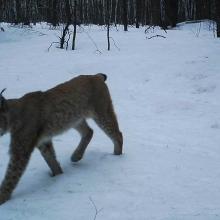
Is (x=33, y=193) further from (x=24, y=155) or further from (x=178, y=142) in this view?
(x=178, y=142)

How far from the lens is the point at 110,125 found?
699 cm

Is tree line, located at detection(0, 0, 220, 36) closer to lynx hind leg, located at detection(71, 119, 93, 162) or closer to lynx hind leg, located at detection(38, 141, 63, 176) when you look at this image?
lynx hind leg, located at detection(71, 119, 93, 162)

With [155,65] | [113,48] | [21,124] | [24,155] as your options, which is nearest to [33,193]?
[24,155]

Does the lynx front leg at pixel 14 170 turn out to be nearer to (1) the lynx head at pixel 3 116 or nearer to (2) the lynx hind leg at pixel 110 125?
(1) the lynx head at pixel 3 116

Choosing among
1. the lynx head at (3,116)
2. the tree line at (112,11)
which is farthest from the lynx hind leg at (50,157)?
the tree line at (112,11)

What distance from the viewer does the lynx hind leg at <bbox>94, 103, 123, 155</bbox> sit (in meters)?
6.90

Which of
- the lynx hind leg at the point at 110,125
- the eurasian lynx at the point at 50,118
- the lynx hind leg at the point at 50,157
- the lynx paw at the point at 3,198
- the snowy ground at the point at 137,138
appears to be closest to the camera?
the snowy ground at the point at 137,138

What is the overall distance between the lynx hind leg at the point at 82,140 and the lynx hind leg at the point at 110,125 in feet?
1.12

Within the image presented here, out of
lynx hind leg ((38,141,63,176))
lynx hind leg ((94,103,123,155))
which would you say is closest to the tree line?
lynx hind leg ((94,103,123,155))

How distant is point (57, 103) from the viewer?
639 cm

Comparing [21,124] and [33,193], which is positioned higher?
[21,124]

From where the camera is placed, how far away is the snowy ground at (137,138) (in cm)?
526

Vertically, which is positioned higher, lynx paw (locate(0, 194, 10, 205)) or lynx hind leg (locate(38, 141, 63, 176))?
lynx hind leg (locate(38, 141, 63, 176))

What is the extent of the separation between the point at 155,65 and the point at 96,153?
6366mm
